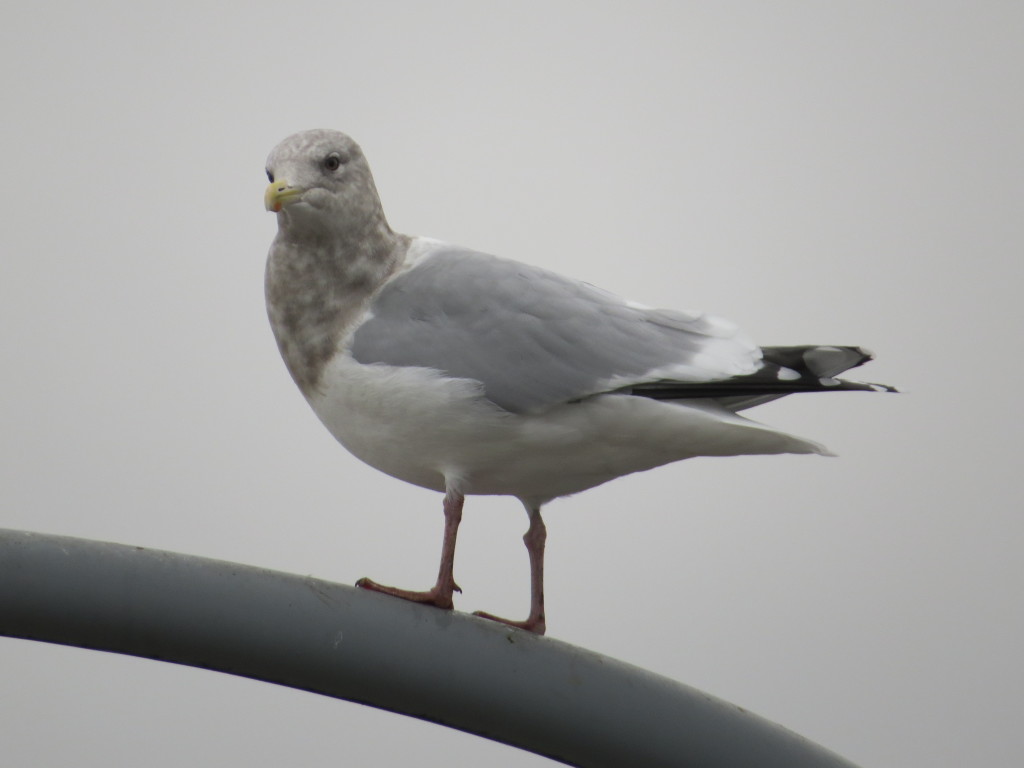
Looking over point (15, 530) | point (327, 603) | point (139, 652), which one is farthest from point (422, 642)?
point (15, 530)

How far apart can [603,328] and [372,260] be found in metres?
→ 0.31

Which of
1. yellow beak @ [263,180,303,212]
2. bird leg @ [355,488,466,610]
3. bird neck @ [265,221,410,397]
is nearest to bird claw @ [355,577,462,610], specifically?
bird leg @ [355,488,466,610]

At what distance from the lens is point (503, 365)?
6.06ft

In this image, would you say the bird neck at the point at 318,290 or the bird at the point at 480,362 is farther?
the bird neck at the point at 318,290

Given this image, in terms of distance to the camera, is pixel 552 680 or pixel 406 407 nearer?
pixel 552 680

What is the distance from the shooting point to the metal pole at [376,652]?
1521mm

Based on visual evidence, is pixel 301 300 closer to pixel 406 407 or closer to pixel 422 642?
pixel 406 407

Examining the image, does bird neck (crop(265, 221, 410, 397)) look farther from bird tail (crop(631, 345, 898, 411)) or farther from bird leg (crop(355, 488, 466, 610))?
bird tail (crop(631, 345, 898, 411))

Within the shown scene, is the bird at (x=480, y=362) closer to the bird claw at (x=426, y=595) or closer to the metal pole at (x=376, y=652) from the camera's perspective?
the bird claw at (x=426, y=595)

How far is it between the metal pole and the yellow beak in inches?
18.4

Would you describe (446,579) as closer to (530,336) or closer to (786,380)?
(530,336)

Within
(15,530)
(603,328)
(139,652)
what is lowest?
(139,652)

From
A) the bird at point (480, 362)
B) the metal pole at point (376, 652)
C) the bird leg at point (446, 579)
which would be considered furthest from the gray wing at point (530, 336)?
the metal pole at point (376, 652)

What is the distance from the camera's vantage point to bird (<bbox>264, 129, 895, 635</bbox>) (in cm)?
180
